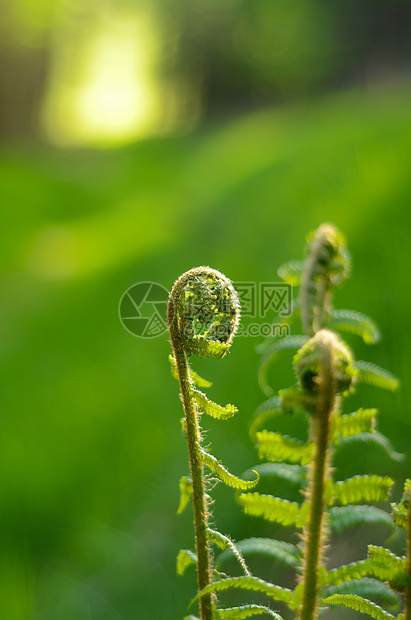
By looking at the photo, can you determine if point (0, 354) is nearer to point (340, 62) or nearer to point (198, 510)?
point (198, 510)

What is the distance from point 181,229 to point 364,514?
4978 mm

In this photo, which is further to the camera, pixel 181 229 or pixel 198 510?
pixel 181 229

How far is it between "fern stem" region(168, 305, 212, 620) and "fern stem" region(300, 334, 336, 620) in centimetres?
13

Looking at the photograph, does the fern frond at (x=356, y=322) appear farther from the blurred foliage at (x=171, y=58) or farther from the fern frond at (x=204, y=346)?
the blurred foliage at (x=171, y=58)

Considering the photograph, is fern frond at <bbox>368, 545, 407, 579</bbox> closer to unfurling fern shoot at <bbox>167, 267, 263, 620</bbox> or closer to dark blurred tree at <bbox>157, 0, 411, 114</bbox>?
unfurling fern shoot at <bbox>167, 267, 263, 620</bbox>

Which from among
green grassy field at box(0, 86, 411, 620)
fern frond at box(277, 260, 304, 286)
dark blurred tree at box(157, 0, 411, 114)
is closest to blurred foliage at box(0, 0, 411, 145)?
dark blurred tree at box(157, 0, 411, 114)

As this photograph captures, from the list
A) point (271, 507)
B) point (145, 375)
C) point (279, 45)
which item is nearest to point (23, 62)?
point (279, 45)

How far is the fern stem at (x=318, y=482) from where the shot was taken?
51 cm

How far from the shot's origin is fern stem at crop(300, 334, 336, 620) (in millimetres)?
513

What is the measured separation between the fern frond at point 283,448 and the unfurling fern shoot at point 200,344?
Answer: 53 mm

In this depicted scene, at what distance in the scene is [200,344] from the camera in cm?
66

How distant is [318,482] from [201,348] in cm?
21

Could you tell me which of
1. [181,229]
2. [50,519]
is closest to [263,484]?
[50,519]

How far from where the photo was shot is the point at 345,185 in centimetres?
366
